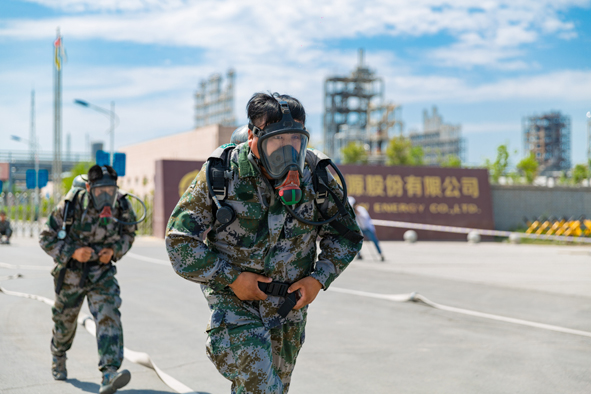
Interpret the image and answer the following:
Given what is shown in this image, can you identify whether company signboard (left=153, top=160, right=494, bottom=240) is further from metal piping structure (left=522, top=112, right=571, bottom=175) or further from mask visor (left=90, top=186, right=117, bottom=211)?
metal piping structure (left=522, top=112, right=571, bottom=175)

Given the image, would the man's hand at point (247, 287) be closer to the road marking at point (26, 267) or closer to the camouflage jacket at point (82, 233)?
the camouflage jacket at point (82, 233)

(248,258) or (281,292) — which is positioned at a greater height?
(248,258)

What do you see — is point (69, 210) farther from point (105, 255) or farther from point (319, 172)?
point (319, 172)

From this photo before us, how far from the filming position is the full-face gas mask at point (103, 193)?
4996 mm

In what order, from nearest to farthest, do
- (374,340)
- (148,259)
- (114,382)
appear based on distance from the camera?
(114,382), (374,340), (148,259)

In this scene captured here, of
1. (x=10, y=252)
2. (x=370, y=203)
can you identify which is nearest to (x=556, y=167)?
(x=370, y=203)

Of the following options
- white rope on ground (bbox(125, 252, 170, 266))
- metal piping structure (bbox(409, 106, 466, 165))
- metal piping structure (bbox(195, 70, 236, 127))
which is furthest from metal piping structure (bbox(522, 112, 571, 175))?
white rope on ground (bbox(125, 252, 170, 266))

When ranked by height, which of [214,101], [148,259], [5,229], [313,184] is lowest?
[148,259]

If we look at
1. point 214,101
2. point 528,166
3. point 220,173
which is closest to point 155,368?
point 220,173

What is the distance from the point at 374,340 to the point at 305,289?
4.05 metres

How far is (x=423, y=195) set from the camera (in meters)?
27.7

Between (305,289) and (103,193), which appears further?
(103,193)

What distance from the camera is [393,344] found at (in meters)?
6.53

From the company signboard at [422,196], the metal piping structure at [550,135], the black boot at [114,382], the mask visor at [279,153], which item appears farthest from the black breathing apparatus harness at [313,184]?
the metal piping structure at [550,135]
